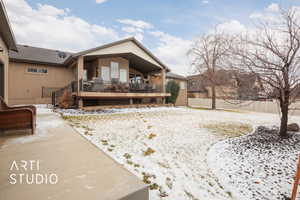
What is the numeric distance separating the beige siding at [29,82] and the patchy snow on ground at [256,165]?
1406 cm

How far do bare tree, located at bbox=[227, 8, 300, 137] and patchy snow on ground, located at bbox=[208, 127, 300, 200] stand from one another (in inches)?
59.6

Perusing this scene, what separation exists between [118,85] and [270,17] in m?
9.43

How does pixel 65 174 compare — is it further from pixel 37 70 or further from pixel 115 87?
pixel 37 70

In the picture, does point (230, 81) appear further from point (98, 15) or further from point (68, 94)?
point (98, 15)

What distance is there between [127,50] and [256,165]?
1106 cm

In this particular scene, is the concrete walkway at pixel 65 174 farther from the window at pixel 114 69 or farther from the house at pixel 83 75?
the window at pixel 114 69

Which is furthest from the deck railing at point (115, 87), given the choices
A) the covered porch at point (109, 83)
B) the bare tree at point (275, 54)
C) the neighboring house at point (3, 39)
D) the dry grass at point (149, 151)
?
the bare tree at point (275, 54)

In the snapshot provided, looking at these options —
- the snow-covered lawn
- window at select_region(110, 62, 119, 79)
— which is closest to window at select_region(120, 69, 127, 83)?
window at select_region(110, 62, 119, 79)

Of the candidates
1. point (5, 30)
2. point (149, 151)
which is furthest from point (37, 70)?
point (149, 151)

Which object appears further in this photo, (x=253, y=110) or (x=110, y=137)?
(x=253, y=110)

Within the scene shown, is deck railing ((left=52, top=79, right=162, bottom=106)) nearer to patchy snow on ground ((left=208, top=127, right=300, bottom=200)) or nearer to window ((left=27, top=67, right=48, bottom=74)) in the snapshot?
window ((left=27, top=67, right=48, bottom=74))

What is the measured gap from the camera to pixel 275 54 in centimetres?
431

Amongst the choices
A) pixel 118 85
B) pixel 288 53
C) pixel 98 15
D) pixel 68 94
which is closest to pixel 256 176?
pixel 288 53

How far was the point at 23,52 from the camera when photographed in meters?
12.7
